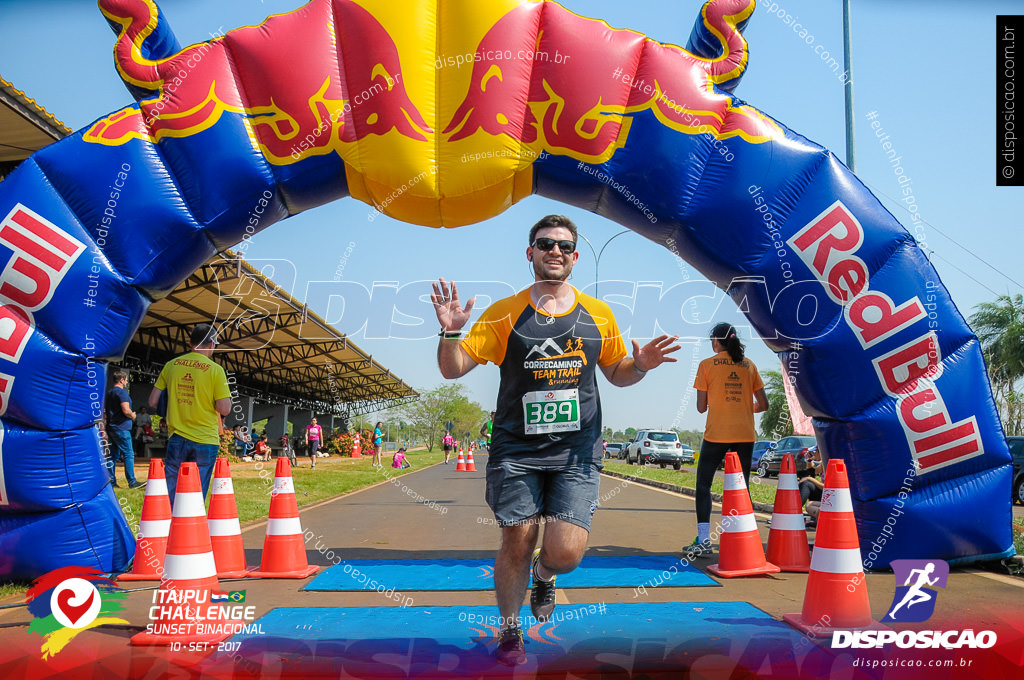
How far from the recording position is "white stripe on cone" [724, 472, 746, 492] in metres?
5.17

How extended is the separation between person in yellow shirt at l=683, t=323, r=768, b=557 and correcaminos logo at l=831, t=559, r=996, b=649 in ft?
4.17

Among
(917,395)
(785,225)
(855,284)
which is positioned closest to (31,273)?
(785,225)

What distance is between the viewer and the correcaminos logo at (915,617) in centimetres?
323

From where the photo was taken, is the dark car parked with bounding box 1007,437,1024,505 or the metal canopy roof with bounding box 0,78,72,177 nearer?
the metal canopy roof with bounding box 0,78,72,177

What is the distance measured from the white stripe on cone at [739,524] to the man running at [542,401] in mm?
2118

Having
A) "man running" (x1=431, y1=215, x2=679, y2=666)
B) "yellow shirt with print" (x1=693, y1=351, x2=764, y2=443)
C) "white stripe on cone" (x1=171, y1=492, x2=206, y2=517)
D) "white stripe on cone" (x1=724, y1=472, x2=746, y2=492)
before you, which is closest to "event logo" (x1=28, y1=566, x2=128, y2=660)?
"white stripe on cone" (x1=171, y1=492, x2=206, y2=517)

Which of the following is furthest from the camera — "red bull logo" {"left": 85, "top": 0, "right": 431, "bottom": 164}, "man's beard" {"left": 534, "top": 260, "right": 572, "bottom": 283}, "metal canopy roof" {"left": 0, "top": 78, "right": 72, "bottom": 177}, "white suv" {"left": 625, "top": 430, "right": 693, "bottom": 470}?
"white suv" {"left": 625, "top": 430, "right": 693, "bottom": 470}

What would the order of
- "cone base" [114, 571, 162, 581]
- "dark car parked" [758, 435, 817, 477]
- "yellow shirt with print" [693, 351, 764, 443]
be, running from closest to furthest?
1. "cone base" [114, 571, 162, 581]
2. "yellow shirt with print" [693, 351, 764, 443]
3. "dark car parked" [758, 435, 817, 477]

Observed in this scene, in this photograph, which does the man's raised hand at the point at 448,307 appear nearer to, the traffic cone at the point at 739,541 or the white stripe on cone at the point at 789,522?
the traffic cone at the point at 739,541

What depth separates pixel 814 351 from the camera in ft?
17.2

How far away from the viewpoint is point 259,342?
84.5ft

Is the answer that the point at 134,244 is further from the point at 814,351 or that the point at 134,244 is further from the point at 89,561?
the point at 814,351

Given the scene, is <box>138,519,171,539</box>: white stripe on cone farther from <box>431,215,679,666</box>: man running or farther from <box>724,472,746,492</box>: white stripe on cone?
<box>724,472,746,492</box>: white stripe on cone

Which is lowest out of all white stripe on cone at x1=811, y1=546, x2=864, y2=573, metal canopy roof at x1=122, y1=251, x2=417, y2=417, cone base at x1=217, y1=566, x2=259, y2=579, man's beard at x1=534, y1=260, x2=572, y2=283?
cone base at x1=217, y1=566, x2=259, y2=579
